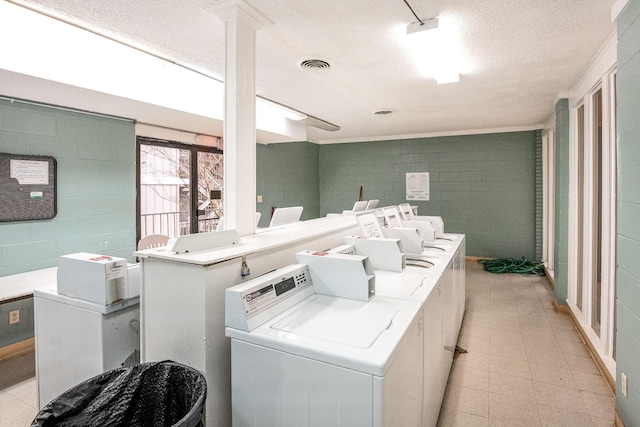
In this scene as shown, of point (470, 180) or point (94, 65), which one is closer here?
point (94, 65)

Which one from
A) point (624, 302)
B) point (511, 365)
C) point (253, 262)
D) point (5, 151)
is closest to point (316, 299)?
point (253, 262)

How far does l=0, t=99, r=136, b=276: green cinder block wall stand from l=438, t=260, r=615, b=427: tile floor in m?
3.65

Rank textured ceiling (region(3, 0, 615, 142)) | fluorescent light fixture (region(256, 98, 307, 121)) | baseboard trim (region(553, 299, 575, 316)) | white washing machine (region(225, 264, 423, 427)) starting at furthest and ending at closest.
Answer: fluorescent light fixture (region(256, 98, 307, 121))
baseboard trim (region(553, 299, 575, 316))
textured ceiling (region(3, 0, 615, 142))
white washing machine (region(225, 264, 423, 427))

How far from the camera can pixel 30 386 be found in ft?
8.38

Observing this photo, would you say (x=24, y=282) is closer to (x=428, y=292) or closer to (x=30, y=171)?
(x=30, y=171)

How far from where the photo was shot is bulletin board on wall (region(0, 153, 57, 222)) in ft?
9.75

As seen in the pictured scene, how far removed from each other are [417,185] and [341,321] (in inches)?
232

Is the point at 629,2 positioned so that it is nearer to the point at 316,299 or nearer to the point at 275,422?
the point at 316,299

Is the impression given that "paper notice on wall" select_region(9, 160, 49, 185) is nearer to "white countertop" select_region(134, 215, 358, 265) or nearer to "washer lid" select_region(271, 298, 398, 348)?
"white countertop" select_region(134, 215, 358, 265)

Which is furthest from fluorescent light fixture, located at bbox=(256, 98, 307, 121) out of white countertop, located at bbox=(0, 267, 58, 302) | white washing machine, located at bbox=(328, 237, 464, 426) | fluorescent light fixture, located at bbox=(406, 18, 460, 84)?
white countertop, located at bbox=(0, 267, 58, 302)

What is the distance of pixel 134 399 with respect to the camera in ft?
4.65

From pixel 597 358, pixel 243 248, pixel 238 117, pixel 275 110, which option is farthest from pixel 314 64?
pixel 597 358

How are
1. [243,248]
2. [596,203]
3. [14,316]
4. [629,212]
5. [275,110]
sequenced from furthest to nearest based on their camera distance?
[275,110], [596,203], [14,316], [629,212], [243,248]

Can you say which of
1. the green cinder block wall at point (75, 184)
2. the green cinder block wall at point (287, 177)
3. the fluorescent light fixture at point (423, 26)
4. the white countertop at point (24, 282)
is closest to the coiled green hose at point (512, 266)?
the green cinder block wall at point (287, 177)
